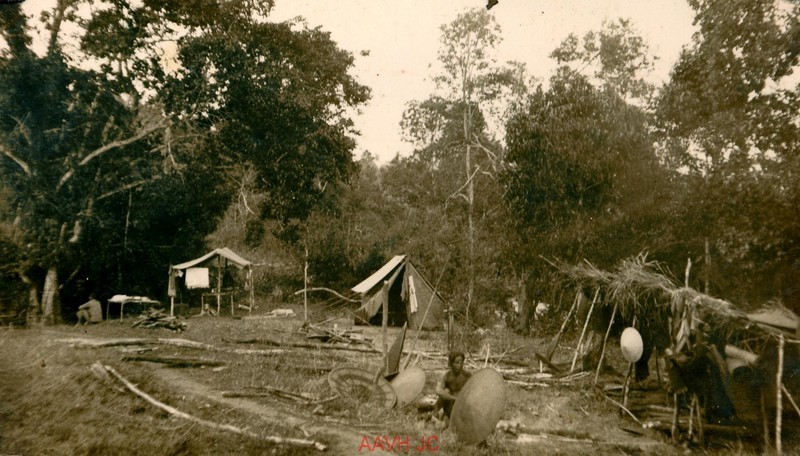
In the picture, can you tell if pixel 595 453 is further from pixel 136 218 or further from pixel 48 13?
pixel 136 218

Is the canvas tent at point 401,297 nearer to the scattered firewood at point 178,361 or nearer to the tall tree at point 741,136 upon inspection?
the scattered firewood at point 178,361

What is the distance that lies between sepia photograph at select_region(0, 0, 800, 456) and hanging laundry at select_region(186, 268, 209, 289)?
0.15m

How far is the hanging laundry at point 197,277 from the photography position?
23.1 meters

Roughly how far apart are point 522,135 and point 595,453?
12.7 metres

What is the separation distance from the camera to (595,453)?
698 cm

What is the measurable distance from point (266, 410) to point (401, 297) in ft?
38.6

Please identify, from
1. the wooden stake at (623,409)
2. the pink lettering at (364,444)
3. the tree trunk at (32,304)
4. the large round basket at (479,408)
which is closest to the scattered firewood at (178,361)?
the pink lettering at (364,444)

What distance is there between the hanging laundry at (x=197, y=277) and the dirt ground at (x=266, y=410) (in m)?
10.1

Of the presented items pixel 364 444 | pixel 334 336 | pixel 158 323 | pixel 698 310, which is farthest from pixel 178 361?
pixel 698 310

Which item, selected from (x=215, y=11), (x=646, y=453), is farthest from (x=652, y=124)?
(x=215, y=11)

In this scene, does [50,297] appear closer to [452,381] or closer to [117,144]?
[117,144]

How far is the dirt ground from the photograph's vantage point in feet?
20.4

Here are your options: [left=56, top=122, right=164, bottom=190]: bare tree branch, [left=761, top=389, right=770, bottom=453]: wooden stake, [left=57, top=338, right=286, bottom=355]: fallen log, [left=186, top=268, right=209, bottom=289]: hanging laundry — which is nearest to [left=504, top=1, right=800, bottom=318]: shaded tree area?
[left=761, top=389, right=770, bottom=453]: wooden stake

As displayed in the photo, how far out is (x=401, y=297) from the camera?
64.6 feet
